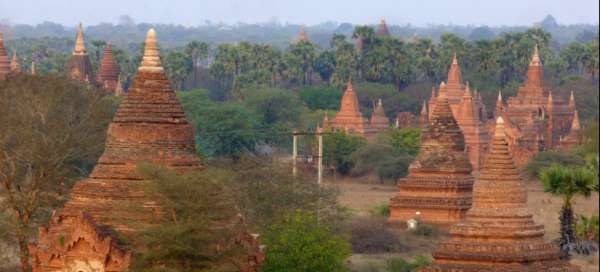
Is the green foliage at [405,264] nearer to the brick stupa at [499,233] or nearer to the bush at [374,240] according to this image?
the bush at [374,240]

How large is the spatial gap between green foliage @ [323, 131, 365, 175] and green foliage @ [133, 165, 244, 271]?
40877 mm

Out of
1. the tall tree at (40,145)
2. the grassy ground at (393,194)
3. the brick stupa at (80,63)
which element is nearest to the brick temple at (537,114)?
the grassy ground at (393,194)

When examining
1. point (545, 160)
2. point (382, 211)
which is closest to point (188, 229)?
point (382, 211)

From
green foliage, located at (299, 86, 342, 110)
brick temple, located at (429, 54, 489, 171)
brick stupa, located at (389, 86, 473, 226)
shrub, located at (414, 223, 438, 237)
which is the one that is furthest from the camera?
green foliage, located at (299, 86, 342, 110)

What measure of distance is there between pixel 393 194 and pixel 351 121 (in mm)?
17234

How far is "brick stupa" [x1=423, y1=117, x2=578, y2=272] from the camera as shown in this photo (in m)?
30.3

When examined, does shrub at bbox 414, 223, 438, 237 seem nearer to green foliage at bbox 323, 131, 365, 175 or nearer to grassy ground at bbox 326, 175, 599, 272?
grassy ground at bbox 326, 175, 599, 272

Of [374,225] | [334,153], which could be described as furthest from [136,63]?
[374,225]

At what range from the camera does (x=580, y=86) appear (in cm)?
10419

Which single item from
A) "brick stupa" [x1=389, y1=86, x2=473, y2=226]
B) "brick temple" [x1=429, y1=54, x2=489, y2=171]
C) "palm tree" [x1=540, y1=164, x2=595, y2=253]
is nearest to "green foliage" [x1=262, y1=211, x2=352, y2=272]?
"palm tree" [x1=540, y1=164, x2=595, y2=253]

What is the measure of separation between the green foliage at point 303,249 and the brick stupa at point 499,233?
11.2 feet

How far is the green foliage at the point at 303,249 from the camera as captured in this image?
111 ft

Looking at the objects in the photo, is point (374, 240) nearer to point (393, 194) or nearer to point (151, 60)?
point (151, 60)

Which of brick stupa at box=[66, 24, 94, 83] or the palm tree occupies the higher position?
brick stupa at box=[66, 24, 94, 83]
